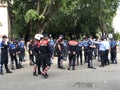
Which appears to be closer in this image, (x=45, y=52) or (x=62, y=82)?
(x=62, y=82)

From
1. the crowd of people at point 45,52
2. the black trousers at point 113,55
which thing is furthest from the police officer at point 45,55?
the black trousers at point 113,55

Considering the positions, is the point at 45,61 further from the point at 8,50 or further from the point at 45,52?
the point at 8,50

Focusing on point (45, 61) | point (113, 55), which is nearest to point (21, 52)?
point (113, 55)

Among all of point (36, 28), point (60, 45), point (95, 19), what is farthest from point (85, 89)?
point (95, 19)

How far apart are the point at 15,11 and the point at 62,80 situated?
81.3 ft

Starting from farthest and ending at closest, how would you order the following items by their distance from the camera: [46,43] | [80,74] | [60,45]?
1. [60,45]
2. [80,74]
3. [46,43]

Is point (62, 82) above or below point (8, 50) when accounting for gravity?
below

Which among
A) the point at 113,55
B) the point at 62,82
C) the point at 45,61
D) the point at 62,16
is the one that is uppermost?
the point at 62,16

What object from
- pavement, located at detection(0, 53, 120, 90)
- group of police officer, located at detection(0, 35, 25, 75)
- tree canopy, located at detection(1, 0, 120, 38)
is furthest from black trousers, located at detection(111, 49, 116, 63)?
tree canopy, located at detection(1, 0, 120, 38)

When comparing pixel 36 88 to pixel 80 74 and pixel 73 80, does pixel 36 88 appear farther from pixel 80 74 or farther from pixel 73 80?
pixel 80 74

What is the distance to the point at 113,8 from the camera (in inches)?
2571

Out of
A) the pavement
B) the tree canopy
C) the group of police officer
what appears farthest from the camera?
the tree canopy

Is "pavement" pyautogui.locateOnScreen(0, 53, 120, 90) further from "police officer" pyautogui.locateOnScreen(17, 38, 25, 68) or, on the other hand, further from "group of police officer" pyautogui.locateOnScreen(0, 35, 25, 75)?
"police officer" pyautogui.locateOnScreen(17, 38, 25, 68)

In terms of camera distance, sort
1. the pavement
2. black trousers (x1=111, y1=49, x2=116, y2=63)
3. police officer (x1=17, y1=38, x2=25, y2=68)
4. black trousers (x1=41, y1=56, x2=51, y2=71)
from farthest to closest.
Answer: black trousers (x1=111, y1=49, x2=116, y2=63)
police officer (x1=17, y1=38, x2=25, y2=68)
black trousers (x1=41, y1=56, x2=51, y2=71)
the pavement
